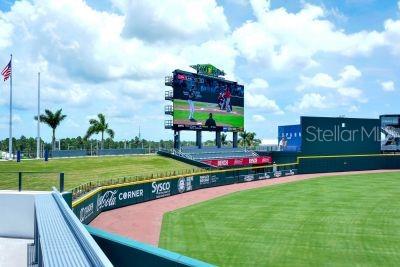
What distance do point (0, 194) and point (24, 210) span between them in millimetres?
1098

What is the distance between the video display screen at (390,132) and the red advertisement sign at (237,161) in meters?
23.7

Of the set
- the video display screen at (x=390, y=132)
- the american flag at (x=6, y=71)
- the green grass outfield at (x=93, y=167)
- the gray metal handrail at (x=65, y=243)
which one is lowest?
the green grass outfield at (x=93, y=167)

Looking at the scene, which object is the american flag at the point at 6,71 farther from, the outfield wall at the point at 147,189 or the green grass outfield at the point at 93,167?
the outfield wall at the point at 147,189

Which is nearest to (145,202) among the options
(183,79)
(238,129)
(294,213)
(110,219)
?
(110,219)

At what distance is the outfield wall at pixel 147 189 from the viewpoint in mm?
22422

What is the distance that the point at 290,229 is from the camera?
888 inches

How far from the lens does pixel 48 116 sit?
58.6m

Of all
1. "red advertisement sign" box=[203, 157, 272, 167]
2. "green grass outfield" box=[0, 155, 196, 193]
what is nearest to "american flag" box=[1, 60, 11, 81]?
"green grass outfield" box=[0, 155, 196, 193]

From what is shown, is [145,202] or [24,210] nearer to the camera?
[24,210]

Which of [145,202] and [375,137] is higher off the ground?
[375,137]

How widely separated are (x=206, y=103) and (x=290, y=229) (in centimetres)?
3405

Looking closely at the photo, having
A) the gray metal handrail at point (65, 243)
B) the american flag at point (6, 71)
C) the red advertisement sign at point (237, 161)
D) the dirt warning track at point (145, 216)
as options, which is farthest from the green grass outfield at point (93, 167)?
the gray metal handrail at point (65, 243)

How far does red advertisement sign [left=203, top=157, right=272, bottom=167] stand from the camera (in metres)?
54.7

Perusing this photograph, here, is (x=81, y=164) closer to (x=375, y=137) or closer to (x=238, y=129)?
(x=238, y=129)
